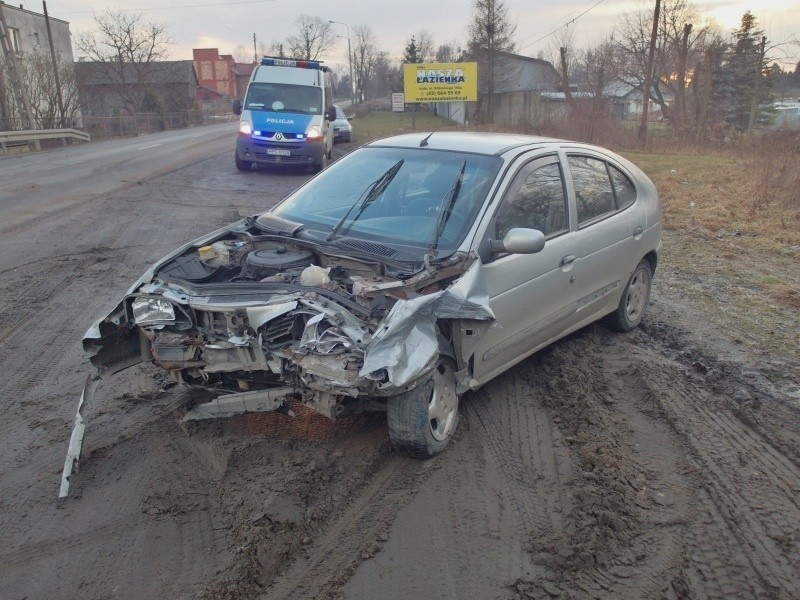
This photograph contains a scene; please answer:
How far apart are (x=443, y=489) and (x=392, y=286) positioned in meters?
1.16

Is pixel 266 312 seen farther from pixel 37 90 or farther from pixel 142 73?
pixel 142 73

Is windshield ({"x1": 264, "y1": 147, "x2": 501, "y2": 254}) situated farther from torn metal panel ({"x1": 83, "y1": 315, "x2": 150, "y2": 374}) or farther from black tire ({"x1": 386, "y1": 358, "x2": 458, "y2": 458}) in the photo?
torn metal panel ({"x1": 83, "y1": 315, "x2": 150, "y2": 374})

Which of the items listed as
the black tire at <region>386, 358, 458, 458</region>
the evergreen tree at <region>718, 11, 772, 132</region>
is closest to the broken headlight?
the black tire at <region>386, 358, 458, 458</region>

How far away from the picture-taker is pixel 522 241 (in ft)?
14.5

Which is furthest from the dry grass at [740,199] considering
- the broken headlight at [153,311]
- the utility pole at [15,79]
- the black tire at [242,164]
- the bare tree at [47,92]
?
the bare tree at [47,92]

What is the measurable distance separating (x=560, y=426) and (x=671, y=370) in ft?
5.07

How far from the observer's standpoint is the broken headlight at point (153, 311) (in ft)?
13.7

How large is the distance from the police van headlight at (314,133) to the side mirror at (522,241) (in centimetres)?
1483

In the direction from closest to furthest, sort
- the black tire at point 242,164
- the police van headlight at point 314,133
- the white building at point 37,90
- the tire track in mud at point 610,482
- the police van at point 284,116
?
1. the tire track in mud at point 610,482
2. the police van at point 284,116
3. the police van headlight at point 314,133
4. the black tire at point 242,164
5. the white building at point 37,90

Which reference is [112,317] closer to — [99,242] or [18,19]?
[99,242]

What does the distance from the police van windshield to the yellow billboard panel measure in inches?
687

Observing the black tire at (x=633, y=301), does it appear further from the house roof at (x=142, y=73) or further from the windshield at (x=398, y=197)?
the house roof at (x=142, y=73)

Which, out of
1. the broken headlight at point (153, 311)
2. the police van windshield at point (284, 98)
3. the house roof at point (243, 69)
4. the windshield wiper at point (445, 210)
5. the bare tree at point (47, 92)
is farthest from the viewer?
the house roof at point (243, 69)

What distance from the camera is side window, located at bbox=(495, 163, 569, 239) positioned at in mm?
4809
